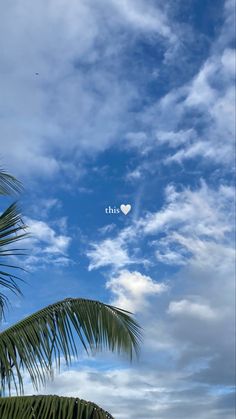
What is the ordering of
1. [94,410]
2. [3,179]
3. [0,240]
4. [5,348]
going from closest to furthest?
1. [94,410]
2. [5,348]
3. [0,240]
4. [3,179]

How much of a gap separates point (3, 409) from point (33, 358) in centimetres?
90

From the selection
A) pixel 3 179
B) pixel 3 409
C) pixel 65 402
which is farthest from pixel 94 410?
pixel 3 179

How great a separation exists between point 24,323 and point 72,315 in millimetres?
628

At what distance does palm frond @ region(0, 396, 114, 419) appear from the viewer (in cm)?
675

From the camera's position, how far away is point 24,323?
8.04m

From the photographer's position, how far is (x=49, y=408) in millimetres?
6906

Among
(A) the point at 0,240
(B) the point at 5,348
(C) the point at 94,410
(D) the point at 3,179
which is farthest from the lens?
(D) the point at 3,179

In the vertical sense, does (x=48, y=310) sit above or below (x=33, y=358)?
above

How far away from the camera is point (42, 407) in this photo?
6.94 m

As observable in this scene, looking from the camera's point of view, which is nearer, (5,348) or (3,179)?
(5,348)

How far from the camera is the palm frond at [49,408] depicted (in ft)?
22.1

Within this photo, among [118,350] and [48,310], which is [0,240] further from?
[118,350]

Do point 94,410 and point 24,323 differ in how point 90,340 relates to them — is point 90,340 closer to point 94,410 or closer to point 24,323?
point 24,323

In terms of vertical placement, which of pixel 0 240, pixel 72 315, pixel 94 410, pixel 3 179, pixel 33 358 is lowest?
pixel 94 410
